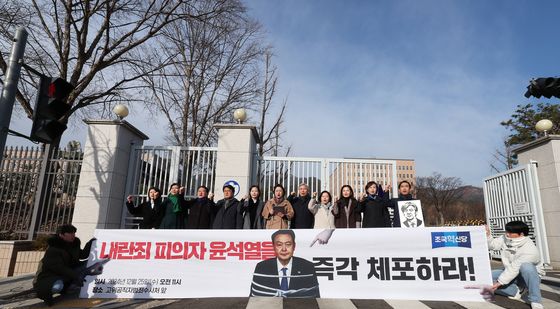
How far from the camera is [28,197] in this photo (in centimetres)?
852

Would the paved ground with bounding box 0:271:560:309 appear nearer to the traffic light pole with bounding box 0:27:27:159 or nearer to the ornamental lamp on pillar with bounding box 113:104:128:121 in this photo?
the traffic light pole with bounding box 0:27:27:159

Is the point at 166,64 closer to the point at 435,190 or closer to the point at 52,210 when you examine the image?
the point at 52,210

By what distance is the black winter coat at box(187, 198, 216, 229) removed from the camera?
6.42m

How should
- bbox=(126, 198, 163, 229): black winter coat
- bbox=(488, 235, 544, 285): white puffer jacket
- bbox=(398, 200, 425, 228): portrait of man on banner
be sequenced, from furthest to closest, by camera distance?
bbox=(126, 198, 163, 229): black winter coat
bbox=(398, 200, 425, 228): portrait of man on banner
bbox=(488, 235, 544, 285): white puffer jacket

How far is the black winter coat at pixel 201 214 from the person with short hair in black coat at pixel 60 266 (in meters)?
1.80

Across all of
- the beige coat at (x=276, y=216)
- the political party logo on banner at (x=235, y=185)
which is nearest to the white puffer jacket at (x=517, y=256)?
the beige coat at (x=276, y=216)

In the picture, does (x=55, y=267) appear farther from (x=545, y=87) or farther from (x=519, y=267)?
(x=545, y=87)

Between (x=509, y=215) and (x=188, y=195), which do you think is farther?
(x=509, y=215)

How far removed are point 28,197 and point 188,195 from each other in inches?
162

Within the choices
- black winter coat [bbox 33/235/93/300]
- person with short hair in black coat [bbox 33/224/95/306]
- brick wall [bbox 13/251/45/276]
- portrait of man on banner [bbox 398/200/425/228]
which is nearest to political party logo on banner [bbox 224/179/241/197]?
person with short hair in black coat [bbox 33/224/95/306]

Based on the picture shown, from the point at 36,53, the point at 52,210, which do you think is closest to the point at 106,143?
the point at 52,210

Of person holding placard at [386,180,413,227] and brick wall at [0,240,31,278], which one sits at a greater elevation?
person holding placard at [386,180,413,227]

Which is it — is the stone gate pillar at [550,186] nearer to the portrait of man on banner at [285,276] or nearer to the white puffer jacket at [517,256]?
the white puffer jacket at [517,256]

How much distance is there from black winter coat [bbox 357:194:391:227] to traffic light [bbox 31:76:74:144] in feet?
16.6
